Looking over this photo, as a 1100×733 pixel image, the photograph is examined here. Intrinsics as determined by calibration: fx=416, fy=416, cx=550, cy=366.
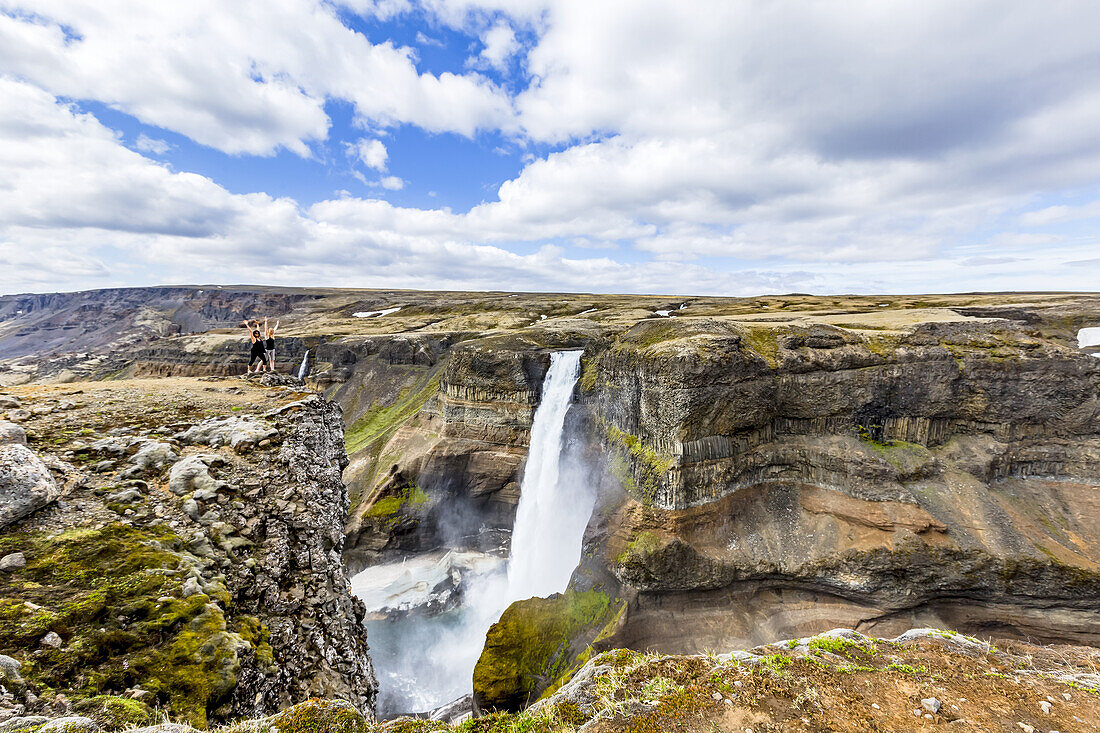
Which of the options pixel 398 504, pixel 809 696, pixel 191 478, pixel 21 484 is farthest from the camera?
pixel 398 504

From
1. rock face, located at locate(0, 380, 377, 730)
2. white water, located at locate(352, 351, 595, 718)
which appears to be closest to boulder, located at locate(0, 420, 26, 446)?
rock face, located at locate(0, 380, 377, 730)

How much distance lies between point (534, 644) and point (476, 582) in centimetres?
1050

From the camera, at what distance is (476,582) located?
28.8 meters

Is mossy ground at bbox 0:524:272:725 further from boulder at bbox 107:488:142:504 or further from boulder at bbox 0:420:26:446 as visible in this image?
boulder at bbox 0:420:26:446

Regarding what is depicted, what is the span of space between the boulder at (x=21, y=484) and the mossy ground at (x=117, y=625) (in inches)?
15.3

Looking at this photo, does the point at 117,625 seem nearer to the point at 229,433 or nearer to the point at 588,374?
the point at 229,433

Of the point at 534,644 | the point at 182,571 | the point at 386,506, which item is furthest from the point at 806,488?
the point at 386,506

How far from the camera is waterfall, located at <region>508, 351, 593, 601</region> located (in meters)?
26.2

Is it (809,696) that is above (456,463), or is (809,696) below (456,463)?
above

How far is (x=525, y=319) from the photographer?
6056cm

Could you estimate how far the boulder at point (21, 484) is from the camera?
18.2ft

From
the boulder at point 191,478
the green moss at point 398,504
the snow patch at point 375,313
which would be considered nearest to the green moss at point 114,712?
the boulder at point 191,478

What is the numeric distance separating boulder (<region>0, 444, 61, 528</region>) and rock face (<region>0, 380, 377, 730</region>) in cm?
14

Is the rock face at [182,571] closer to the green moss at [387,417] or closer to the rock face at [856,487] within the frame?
the rock face at [856,487]
